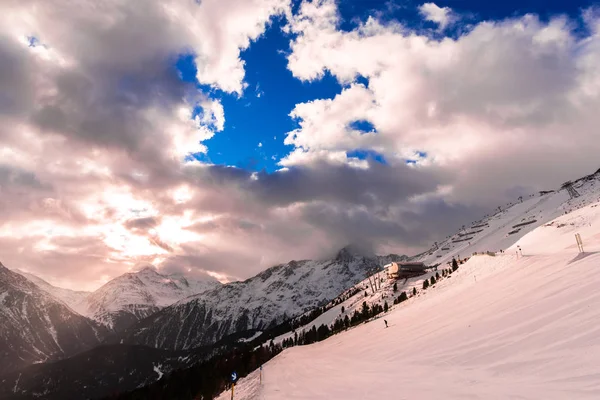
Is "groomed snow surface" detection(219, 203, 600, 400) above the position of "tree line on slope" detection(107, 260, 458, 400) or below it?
above

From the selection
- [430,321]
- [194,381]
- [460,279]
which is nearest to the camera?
[430,321]

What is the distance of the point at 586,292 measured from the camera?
73.2ft

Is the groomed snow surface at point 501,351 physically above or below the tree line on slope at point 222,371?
above

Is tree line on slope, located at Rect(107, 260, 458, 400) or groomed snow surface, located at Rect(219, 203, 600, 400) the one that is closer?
groomed snow surface, located at Rect(219, 203, 600, 400)

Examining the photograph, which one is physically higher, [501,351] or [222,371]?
[501,351]

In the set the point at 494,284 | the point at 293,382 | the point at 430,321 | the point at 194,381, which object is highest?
the point at 494,284

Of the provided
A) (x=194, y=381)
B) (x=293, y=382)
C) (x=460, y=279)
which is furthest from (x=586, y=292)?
(x=194, y=381)

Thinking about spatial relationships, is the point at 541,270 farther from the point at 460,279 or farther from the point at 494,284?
the point at 460,279

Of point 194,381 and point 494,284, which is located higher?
point 494,284

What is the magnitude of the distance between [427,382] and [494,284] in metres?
26.2

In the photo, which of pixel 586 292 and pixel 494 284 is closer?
pixel 586 292

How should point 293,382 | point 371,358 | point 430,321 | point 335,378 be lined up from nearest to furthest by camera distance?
point 335,378
point 293,382
point 371,358
point 430,321

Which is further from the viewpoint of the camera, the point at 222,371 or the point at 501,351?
the point at 222,371

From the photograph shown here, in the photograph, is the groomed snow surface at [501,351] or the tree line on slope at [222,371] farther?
the tree line on slope at [222,371]
